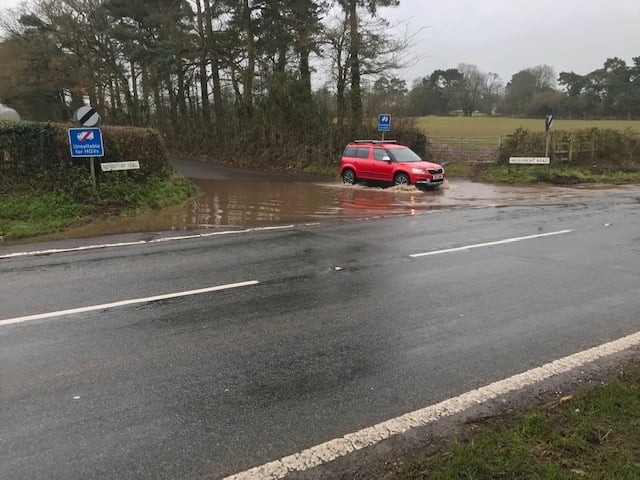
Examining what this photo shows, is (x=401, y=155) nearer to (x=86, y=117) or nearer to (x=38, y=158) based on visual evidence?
(x=86, y=117)

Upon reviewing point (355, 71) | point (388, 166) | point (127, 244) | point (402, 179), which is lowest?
point (127, 244)

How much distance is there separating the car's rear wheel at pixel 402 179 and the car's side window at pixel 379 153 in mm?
1183

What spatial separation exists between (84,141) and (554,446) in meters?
13.7

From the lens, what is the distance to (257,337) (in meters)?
5.23

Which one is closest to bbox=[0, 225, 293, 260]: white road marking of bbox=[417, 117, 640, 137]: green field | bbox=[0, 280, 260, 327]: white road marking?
bbox=[0, 280, 260, 327]: white road marking

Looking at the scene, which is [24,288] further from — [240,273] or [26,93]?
[26,93]

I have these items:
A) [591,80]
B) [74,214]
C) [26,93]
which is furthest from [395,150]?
[591,80]

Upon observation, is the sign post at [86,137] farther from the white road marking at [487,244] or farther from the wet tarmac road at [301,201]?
the white road marking at [487,244]

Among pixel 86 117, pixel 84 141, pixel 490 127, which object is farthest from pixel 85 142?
pixel 490 127

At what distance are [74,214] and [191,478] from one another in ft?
38.7

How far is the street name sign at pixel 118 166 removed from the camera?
50.2 ft

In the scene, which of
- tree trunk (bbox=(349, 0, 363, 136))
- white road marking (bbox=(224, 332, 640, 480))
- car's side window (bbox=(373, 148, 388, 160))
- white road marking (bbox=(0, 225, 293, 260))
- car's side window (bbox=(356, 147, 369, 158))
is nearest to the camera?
white road marking (bbox=(224, 332, 640, 480))

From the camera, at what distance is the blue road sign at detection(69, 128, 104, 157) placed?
1363cm

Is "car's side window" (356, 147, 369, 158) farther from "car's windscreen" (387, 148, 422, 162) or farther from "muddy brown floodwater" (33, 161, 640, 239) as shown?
"muddy brown floodwater" (33, 161, 640, 239)
